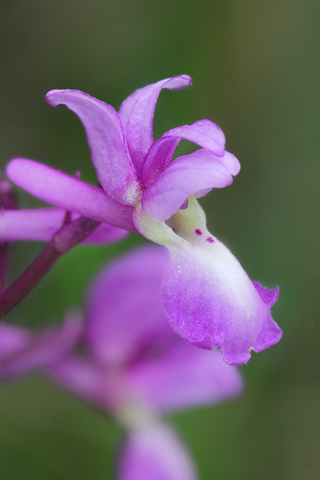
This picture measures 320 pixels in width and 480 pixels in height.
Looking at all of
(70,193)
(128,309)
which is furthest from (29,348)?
(70,193)

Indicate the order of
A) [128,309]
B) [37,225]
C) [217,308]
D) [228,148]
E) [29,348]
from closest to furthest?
[217,308], [37,225], [29,348], [128,309], [228,148]

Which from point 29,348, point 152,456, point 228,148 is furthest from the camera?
point 228,148

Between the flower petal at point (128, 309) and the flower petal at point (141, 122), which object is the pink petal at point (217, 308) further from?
the flower petal at point (128, 309)

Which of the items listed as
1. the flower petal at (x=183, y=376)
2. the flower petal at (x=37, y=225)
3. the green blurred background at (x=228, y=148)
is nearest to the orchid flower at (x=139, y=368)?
the flower petal at (x=183, y=376)

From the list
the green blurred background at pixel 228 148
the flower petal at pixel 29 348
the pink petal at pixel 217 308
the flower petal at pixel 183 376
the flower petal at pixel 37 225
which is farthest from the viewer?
the green blurred background at pixel 228 148

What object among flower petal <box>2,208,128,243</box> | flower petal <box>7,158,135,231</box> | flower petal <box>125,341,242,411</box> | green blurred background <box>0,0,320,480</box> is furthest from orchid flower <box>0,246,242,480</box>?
flower petal <box>7,158,135,231</box>

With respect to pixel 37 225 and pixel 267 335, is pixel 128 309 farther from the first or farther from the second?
pixel 267 335

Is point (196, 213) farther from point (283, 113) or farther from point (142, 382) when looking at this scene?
point (283, 113)
